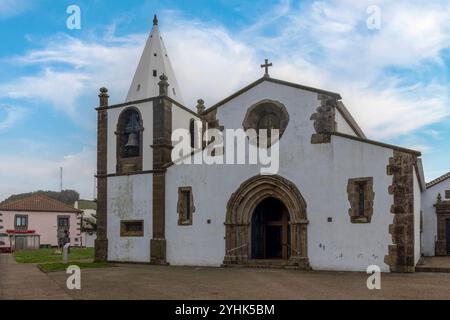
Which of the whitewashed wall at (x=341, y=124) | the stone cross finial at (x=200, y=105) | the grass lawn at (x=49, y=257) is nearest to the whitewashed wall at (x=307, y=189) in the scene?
the whitewashed wall at (x=341, y=124)

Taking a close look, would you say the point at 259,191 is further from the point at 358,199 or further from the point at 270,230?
the point at 358,199

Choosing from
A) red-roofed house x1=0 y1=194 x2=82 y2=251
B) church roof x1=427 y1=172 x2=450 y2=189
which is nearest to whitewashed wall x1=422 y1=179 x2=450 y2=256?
church roof x1=427 y1=172 x2=450 y2=189

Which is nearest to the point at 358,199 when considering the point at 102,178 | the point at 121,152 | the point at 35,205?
the point at 121,152

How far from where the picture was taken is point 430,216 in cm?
2709

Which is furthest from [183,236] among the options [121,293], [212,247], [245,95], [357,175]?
[121,293]

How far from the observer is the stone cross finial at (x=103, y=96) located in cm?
2380

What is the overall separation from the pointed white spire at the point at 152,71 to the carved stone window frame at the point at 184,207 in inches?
245

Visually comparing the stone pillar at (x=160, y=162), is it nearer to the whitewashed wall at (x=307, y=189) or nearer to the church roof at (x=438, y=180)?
the whitewashed wall at (x=307, y=189)

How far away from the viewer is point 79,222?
5372cm

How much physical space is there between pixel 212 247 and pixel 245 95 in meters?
6.46

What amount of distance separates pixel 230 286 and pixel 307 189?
21.6 ft

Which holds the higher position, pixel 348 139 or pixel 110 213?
pixel 348 139

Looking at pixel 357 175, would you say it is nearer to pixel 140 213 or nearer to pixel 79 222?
pixel 140 213

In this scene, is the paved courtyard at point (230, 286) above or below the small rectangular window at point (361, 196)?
below
